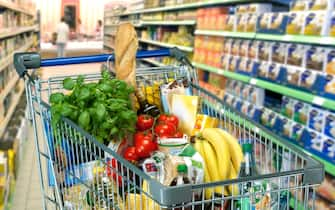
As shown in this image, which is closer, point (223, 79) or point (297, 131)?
point (297, 131)

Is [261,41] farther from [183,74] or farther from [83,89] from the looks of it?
[83,89]

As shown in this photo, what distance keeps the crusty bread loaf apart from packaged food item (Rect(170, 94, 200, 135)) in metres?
0.18

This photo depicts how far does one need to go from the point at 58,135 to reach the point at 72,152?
88mm

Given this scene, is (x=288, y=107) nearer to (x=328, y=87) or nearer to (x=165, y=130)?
(x=328, y=87)

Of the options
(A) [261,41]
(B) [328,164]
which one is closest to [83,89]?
(B) [328,164]

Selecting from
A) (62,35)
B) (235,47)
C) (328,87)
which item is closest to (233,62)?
(235,47)

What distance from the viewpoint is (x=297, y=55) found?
2.85 meters

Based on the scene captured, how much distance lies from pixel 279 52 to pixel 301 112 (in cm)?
50

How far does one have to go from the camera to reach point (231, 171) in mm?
1386

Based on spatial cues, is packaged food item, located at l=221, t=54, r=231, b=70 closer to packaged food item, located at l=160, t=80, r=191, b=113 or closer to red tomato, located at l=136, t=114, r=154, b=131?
packaged food item, located at l=160, t=80, r=191, b=113

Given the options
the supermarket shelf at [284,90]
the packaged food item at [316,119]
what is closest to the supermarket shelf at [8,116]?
the supermarket shelf at [284,90]

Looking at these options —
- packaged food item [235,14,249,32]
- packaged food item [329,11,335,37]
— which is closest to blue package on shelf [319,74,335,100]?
packaged food item [329,11,335,37]

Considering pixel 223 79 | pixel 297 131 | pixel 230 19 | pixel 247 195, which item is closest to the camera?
pixel 247 195

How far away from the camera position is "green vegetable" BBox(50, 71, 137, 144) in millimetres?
1356
